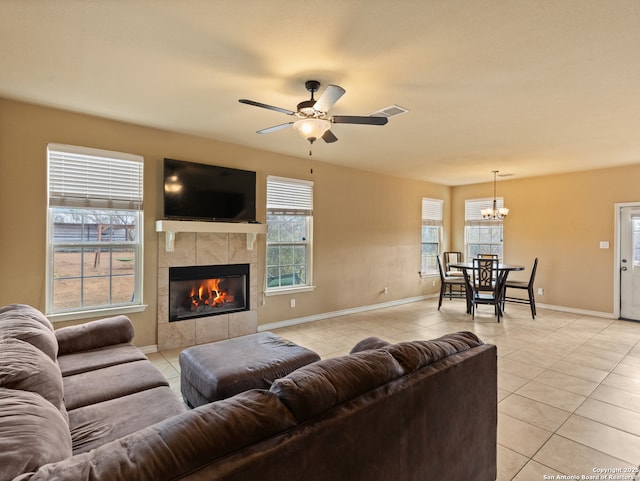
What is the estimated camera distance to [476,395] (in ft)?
5.51

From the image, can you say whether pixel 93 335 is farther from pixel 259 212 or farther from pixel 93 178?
pixel 259 212

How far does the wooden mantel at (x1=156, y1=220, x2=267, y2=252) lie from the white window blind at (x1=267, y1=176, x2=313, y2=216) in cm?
52

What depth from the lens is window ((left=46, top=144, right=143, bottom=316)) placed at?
344cm

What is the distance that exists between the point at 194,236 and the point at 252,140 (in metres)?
1.45

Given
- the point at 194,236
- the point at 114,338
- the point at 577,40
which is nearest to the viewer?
the point at 577,40

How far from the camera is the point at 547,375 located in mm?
3371

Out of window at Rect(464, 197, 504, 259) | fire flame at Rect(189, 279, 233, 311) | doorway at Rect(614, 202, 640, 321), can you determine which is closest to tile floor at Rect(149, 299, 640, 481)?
doorway at Rect(614, 202, 640, 321)

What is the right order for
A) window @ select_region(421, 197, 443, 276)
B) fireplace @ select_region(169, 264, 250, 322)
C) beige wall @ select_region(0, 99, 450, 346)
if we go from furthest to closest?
window @ select_region(421, 197, 443, 276) < fireplace @ select_region(169, 264, 250, 322) < beige wall @ select_region(0, 99, 450, 346)

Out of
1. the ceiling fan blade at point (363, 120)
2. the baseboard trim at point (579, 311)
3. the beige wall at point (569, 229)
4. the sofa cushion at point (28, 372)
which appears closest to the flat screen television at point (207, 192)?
the ceiling fan blade at point (363, 120)

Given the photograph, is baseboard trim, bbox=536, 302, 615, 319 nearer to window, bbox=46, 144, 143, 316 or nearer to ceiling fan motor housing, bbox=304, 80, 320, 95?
ceiling fan motor housing, bbox=304, 80, 320, 95

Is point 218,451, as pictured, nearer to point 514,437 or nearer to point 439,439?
point 439,439

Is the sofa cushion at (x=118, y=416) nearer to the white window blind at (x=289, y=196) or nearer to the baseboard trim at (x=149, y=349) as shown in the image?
the baseboard trim at (x=149, y=349)

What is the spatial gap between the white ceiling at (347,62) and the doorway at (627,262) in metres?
2.18

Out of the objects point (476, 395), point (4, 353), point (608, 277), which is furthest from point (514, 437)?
point (608, 277)
